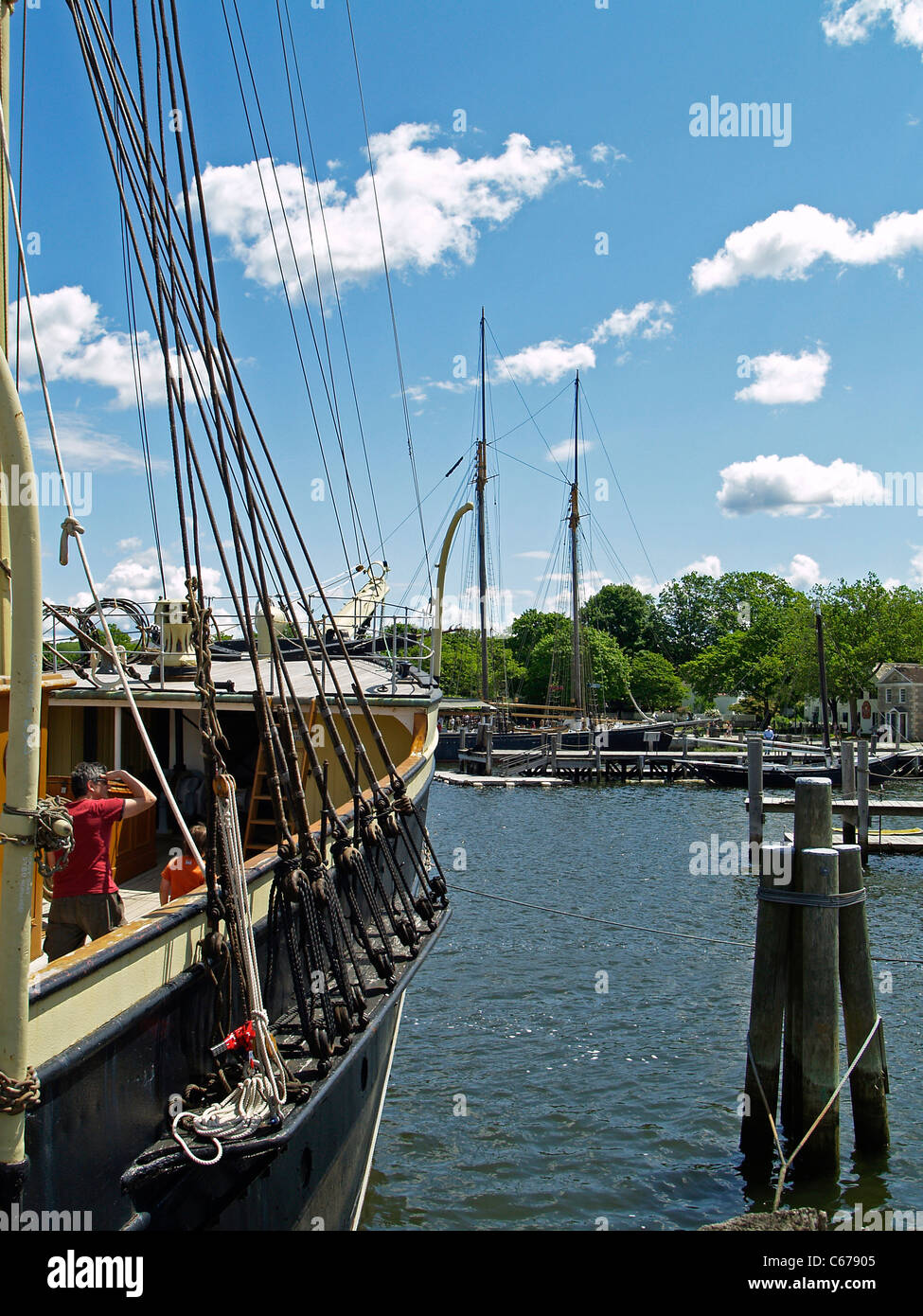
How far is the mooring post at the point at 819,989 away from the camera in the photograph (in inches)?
290

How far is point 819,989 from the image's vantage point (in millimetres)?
7348

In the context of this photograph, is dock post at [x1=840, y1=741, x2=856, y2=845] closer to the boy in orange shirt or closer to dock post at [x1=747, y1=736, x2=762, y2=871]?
dock post at [x1=747, y1=736, x2=762, y2=871]

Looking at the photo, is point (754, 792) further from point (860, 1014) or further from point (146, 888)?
point (146, 888)

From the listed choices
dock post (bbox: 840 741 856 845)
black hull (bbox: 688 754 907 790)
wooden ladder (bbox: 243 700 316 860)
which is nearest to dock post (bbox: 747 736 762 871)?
dock post (bbox: 840 741 856 845)

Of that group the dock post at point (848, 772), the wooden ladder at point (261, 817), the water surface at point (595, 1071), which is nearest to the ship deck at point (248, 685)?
the wooden ladder at point (261, 817)

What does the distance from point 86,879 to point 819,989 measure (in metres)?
5.24

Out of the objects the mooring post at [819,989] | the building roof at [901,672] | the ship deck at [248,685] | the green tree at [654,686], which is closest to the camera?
the mooring post at [819,989]

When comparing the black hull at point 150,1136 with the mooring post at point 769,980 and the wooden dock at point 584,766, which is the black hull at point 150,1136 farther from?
the wooden dock at point 584,766

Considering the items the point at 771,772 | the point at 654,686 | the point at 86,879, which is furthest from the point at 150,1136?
the point at 654,686

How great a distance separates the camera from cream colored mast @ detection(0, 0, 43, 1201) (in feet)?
9.80

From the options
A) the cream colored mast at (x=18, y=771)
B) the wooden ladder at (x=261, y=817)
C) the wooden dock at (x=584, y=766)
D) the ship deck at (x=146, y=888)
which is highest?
the cream colored mast at (x=18, y=771)

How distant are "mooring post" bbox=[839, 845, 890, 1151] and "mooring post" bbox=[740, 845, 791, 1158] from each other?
0.48 m

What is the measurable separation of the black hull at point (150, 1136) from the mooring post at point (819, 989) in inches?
146
